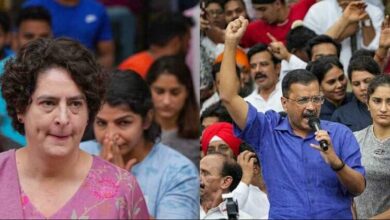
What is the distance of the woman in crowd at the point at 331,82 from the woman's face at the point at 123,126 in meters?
0.90

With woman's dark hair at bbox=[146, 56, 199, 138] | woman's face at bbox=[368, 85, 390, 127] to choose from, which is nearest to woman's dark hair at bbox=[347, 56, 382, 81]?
woman's face at bbox=[368, 85, 390, 127]

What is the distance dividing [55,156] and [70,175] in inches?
4.1

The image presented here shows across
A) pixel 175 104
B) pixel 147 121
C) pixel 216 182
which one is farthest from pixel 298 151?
pixel 175 104

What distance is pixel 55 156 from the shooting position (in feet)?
11.6

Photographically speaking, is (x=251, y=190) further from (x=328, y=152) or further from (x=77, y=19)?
(x=77, y=19)

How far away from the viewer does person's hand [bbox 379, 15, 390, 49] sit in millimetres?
4239

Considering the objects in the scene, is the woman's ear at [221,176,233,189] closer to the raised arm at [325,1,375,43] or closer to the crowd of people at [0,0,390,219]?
the crowd of people at [0,0,390,219]

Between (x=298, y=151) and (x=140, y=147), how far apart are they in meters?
0.96

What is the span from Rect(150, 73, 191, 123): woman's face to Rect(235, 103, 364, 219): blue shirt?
53.5 inches

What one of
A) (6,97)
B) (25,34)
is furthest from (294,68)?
(25,34)

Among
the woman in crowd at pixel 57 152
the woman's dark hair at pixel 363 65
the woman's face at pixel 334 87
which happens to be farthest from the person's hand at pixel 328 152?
the woman in crowd at pixel 57 152

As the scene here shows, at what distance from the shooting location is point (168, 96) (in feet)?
18.2

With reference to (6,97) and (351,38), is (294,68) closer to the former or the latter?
(351,38)

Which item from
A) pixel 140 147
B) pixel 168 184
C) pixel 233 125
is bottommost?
pixel 168 184
